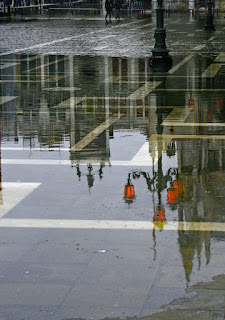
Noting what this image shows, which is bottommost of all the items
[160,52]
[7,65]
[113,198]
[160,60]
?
[113,198]

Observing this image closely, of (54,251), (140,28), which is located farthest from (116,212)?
(140,28)

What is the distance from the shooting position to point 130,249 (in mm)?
8695

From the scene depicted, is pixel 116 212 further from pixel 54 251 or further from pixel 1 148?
pixel 1 148

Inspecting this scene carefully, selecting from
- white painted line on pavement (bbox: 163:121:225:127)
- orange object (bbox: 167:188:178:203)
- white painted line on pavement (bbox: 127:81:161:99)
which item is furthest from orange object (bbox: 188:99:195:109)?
orange object (bbox: 167:188:178:203)

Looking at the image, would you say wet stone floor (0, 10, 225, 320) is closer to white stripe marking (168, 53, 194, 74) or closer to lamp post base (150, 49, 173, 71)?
white stripe marking (168, 53, 194, 74)

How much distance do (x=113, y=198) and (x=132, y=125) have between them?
6.10 meters

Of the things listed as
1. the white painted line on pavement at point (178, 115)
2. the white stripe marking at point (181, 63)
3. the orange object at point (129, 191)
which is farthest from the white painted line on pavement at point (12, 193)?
the white stripe marking at point (181, 63)

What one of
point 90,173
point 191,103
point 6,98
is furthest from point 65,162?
point 6,98

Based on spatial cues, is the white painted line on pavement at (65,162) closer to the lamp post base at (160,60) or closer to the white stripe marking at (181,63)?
the white stripe marking at (181,63)

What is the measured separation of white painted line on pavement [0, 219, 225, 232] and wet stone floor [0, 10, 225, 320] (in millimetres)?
23

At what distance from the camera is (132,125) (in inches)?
666

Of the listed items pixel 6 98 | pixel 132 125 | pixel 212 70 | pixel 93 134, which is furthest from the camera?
pixel 212 70

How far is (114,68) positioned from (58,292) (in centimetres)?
2065

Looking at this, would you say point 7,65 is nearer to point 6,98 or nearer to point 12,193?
point 6,98
